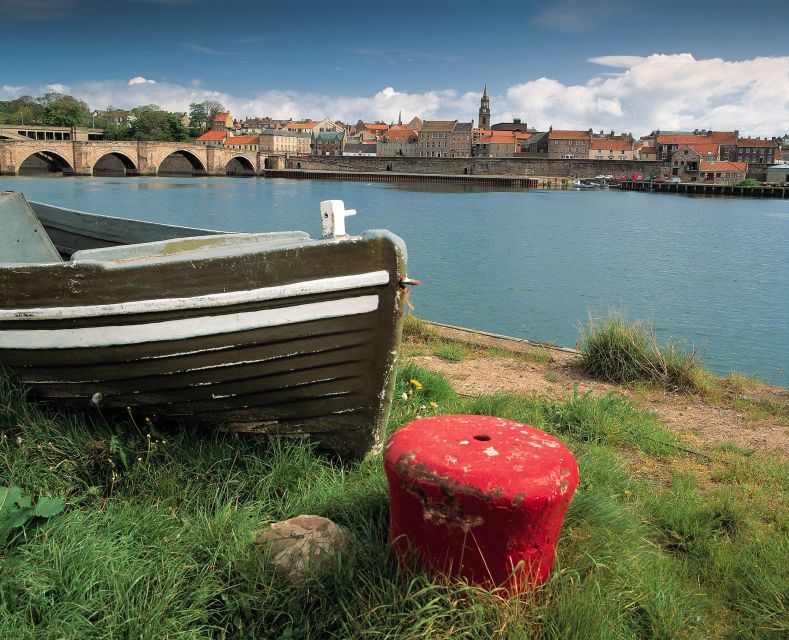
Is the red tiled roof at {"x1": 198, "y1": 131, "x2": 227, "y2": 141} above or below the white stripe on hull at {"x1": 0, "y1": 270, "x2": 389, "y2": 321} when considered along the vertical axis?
above

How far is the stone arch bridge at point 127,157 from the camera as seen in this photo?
68.1 metres

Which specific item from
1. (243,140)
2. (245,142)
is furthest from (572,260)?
(243,140)

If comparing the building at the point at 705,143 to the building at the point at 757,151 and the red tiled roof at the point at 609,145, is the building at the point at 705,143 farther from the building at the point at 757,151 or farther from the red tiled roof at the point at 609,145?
the red tiled roof at the point at 609,145

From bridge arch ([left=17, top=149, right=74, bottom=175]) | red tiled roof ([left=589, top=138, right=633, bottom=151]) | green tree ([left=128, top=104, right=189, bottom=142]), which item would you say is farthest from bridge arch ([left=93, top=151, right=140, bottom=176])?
red tiled roof ([left=589, top=138, right=633, bottom=151])

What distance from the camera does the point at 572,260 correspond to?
24.6 meters

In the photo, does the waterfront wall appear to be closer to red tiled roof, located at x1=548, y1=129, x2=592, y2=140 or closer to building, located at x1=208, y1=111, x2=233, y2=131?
red tiled roof, located at x1=548, y1=129, x2=592, y2=140

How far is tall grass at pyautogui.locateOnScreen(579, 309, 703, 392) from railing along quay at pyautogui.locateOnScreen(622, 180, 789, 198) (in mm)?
78810

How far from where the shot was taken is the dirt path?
205 inches

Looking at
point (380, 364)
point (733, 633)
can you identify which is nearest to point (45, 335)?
point (380, 364)

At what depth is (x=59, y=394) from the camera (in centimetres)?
399

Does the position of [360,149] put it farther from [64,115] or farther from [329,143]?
[64,115]

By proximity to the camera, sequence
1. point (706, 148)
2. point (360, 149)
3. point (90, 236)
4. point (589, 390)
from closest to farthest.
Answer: point (589, 390), point (90, 236), point (706, 148), point (360, 149)

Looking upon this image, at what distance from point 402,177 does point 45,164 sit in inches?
1865

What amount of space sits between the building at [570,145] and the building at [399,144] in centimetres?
2107
